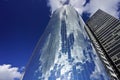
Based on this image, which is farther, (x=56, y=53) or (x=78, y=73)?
(x=56, y=53)

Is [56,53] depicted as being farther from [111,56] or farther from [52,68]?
[111,56]

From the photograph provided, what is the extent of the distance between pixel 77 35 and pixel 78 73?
20.7m

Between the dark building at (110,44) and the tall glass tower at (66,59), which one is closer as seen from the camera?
the tall glass tower at (66,59)

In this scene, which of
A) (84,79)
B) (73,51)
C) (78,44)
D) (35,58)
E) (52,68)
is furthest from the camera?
(35,58)

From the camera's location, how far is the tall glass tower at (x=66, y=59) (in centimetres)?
5142

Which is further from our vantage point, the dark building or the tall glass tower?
the dark building

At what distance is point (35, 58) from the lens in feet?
221

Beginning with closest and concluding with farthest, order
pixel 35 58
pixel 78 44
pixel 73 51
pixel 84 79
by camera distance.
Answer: pixel 84 79
pixel 73 51
pixel 78 44
pixel 35 58

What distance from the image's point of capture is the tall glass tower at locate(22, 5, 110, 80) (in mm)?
51422

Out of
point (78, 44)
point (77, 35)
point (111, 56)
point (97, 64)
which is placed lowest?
point (97, 64)

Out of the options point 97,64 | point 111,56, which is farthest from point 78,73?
point 111,56

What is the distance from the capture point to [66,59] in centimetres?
5634

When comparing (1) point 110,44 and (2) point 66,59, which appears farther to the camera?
(1) point 110,44

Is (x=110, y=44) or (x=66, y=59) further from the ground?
(x=110, y=44)
